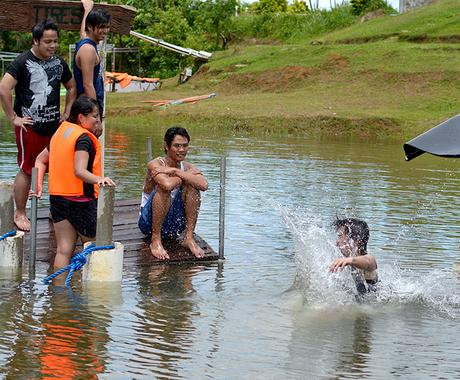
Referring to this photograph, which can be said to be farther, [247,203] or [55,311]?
[247,203]

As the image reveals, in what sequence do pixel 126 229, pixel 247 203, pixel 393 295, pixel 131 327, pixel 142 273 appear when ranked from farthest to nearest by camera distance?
pixel 247 203 → pixel 126 229 → pixel 142 273 → pixel 393 295 → pixel 131 327

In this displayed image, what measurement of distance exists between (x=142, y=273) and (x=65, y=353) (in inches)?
90.1

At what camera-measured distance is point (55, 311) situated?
757cm

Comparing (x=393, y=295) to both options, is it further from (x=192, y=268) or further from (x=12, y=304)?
(x=12, y=304)

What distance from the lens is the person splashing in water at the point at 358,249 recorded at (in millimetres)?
7949

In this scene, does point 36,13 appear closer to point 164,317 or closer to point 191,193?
point 191,193

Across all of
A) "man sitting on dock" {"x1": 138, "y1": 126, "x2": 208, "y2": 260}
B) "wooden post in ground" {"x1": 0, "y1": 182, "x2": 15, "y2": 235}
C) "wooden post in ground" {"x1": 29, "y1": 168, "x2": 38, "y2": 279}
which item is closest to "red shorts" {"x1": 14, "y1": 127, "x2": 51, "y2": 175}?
"wooden post in ground" {"x1": 0, "y1": 182, "x2": 15, "y2": 235}

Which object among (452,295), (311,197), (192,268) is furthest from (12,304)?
(311,197)

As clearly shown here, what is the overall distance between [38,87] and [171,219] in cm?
169

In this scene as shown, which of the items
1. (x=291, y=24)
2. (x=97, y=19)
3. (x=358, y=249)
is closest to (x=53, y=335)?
(x=358, y=249)

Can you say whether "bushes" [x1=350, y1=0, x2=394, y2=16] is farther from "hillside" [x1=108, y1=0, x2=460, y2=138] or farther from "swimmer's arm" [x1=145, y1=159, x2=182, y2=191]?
"swimmer's arm" [x1=145, y1=159, x2=182, y2=191]

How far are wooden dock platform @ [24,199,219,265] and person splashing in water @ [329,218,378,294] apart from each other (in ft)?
5.52

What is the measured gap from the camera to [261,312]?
786cm

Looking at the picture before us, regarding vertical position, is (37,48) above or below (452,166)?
above
